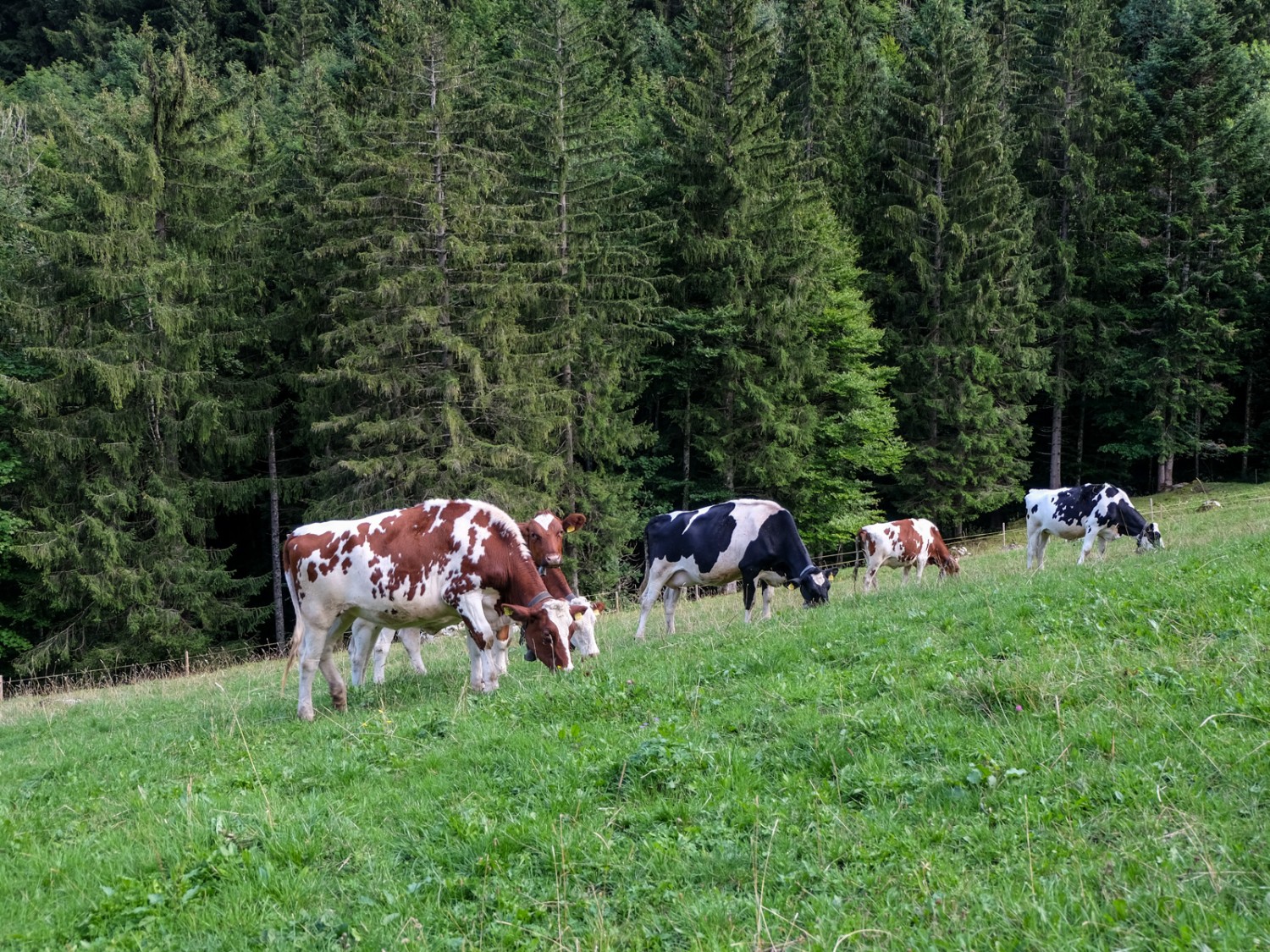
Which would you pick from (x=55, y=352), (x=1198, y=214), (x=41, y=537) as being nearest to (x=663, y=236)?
(x=55, y=352)

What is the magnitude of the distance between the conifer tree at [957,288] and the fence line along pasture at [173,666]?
3.76 m

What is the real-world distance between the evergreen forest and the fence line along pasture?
0.94 metres

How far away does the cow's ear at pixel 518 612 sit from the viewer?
32.9ft

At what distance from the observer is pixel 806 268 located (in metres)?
33.9

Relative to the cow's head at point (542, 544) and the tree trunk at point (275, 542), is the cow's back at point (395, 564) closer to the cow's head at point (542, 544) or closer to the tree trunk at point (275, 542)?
the cow's head at point (542, 544)

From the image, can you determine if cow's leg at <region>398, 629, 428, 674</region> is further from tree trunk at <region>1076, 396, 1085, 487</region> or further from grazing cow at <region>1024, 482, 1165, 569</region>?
tree trunk at <region>1076, 396, 1085, 487</region>

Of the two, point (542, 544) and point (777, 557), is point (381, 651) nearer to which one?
point (542, 544)

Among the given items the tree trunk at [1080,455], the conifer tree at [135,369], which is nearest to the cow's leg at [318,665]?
the conifer tree at [135,369]

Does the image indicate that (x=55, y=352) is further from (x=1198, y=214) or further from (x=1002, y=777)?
(x=1198, y=214)

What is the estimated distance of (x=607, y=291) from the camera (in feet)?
103

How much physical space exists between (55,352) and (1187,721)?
28527mm

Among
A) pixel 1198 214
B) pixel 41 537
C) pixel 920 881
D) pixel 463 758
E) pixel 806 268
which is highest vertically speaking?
pixel 1198 214

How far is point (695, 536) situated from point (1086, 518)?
391 inches

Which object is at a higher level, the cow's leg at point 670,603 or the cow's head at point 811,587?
the cow's head at point 811,587
